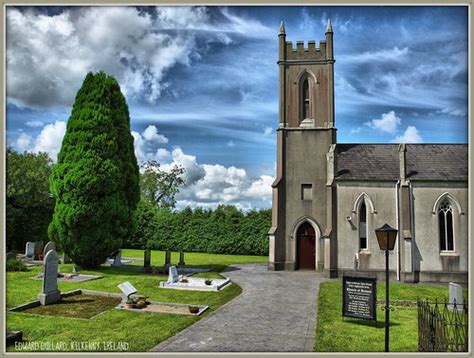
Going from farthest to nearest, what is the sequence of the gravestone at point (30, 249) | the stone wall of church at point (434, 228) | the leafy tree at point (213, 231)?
the leafy tree at point (213, 231), the gravestone at point (30, 249), the stone wall of church at point (434, 228)

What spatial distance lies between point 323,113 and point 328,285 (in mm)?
10253

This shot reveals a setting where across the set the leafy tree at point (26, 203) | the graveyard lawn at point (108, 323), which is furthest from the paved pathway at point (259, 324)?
the leafy tree at point (26, 203)

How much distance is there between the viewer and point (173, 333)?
973 centimetres

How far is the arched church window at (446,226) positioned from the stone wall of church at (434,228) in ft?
0.67

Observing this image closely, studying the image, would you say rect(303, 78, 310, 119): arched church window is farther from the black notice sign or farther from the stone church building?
the black notice sign

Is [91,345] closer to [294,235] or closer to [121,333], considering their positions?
[121,333]

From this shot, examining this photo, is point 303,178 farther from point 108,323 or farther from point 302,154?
point 108,323

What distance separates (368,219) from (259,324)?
12.5 metres

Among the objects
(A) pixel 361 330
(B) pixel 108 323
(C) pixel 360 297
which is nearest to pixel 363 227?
(C) pixel 360 297

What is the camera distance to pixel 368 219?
21.5m

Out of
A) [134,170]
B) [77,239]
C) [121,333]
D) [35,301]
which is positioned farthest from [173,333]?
[134,170]

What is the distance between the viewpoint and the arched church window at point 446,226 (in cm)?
2080

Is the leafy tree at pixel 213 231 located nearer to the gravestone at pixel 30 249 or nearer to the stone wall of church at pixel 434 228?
the gravestone at pixel 30 249

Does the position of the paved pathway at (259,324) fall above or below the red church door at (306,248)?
below
